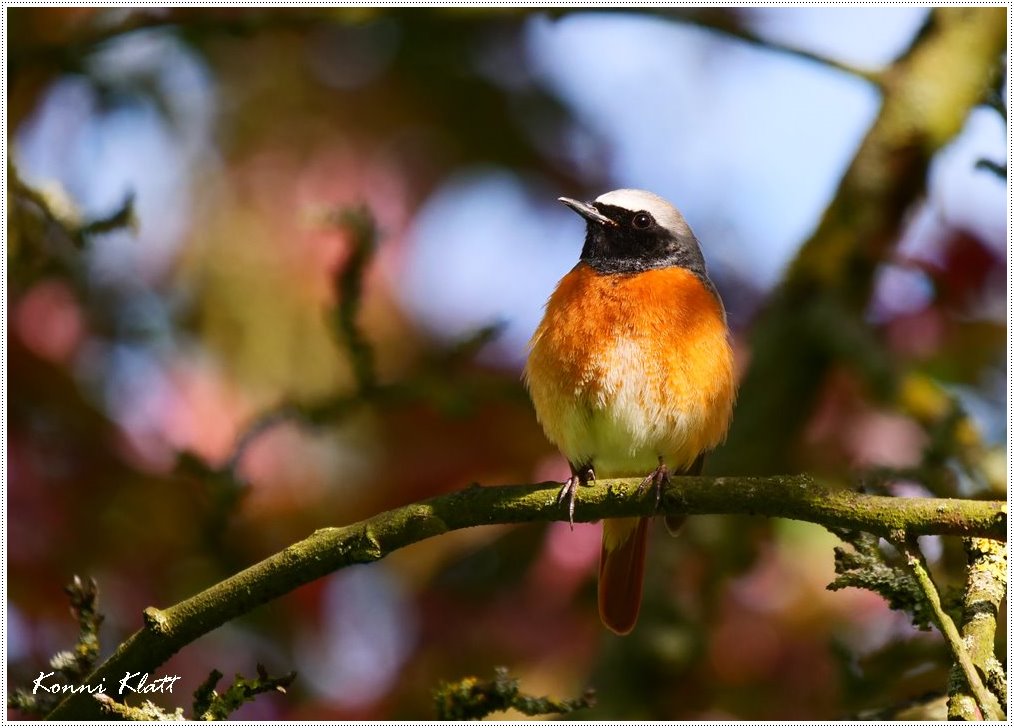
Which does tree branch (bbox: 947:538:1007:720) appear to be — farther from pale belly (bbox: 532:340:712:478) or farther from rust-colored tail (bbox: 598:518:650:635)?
rust-colored tail (bbox: 598:518:650:635)

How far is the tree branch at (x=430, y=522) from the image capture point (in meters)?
2.76

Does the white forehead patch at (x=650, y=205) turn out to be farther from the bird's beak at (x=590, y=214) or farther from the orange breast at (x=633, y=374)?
the orange breast at (x=633, y=374)

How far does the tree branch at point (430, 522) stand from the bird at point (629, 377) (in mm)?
1233

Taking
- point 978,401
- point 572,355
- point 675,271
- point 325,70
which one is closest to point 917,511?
point 572,355

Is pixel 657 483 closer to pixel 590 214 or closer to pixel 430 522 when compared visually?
pixel 430 522

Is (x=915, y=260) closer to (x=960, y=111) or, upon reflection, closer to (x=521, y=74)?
(x=960, y=111)

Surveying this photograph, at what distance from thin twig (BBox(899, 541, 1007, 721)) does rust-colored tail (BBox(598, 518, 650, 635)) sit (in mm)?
2038

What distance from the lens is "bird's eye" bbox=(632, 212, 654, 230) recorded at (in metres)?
5.05

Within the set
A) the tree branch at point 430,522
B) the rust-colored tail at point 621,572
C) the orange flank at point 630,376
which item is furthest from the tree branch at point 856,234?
the tree branch at point 430,522

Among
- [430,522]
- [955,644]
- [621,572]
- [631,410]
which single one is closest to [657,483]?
[430,522]

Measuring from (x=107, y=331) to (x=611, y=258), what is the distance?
103 inches

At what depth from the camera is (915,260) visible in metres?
5.45

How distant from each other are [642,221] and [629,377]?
98 cm

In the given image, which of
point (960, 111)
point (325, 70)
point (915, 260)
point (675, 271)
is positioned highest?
point (325, 70)
